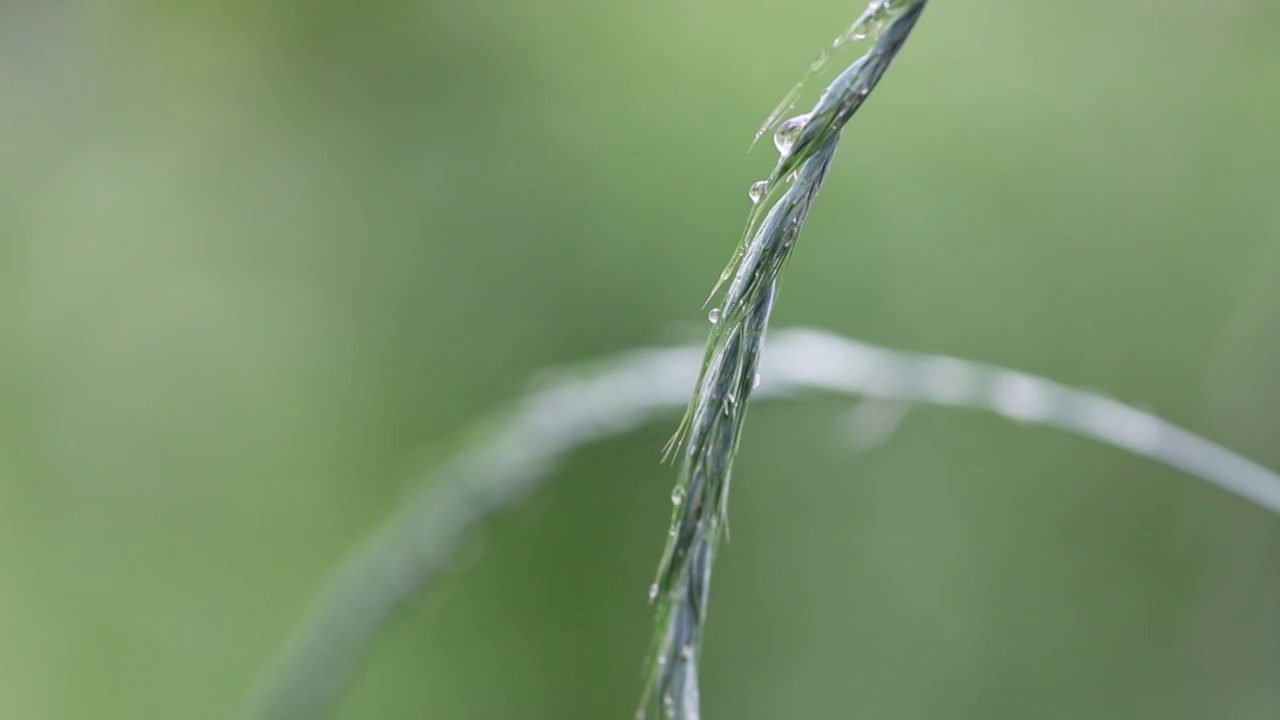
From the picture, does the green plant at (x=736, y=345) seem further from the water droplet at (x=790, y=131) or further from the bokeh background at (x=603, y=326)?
the bokeh background at (x=603, y=326)

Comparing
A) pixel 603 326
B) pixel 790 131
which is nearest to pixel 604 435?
pixel 790 131

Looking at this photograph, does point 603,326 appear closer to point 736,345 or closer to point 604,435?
point 604,435

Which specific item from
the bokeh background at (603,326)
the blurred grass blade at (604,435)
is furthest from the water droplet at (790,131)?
the bokeh background at (603,326)

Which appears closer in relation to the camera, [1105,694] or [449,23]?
[1105,694]

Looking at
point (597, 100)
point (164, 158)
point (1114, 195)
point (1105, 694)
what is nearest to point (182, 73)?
point (164, 158)

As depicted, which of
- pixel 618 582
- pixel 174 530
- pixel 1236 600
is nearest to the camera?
pixel 1236 600

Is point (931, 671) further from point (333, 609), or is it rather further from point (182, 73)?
point (182, 73)
